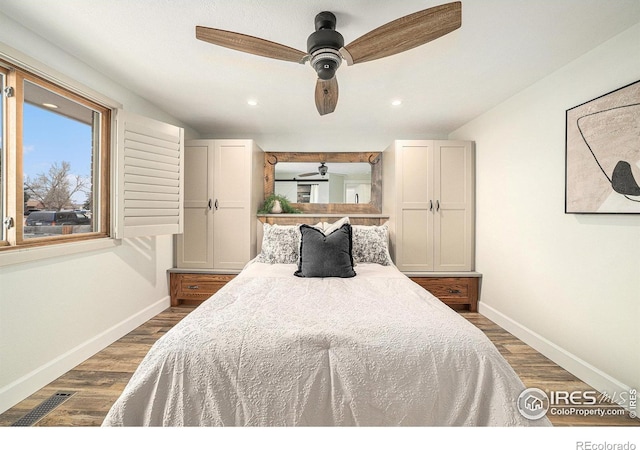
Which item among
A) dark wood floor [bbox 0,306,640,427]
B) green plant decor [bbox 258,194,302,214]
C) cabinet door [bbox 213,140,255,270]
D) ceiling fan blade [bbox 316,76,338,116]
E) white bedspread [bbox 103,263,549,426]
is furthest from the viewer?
green plant decor [bbox 258,194,302,214]

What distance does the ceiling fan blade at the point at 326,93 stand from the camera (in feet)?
6.14

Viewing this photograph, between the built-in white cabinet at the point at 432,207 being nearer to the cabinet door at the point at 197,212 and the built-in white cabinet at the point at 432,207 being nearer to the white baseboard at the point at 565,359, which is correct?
the white baseboard at the point at 565,359

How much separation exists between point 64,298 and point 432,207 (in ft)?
11.8

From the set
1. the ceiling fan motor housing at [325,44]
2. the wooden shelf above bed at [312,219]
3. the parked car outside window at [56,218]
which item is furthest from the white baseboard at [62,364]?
the ceiling fan motor housing at [325,44]

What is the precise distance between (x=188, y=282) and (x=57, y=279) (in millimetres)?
1479

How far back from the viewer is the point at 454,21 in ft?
4.48

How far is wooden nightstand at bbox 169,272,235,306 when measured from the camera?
3439 mm

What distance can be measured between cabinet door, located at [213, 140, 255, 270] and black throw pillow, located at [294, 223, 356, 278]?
3.79ft

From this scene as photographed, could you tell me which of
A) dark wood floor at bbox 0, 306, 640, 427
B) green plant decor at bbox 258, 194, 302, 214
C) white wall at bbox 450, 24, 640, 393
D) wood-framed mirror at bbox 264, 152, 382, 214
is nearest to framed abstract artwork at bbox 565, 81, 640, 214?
white wall at bbox 450, 24, 640, 393

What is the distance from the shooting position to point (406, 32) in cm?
145

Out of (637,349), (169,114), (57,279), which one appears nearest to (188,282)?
(57,279)

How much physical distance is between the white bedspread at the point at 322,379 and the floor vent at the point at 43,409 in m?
0.97

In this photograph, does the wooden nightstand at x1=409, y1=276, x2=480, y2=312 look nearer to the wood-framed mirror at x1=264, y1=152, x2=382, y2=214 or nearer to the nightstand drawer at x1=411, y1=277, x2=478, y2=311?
the nightstand drawer at x1=411, y1=277, x2=478, y2=311

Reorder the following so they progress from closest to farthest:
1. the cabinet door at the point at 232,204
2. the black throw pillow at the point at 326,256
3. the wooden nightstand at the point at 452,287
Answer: the black throw pillow at the point at 326,256 → the wooden nightstand at the point at 452,287 → the cabinet door at the point at 232,204
